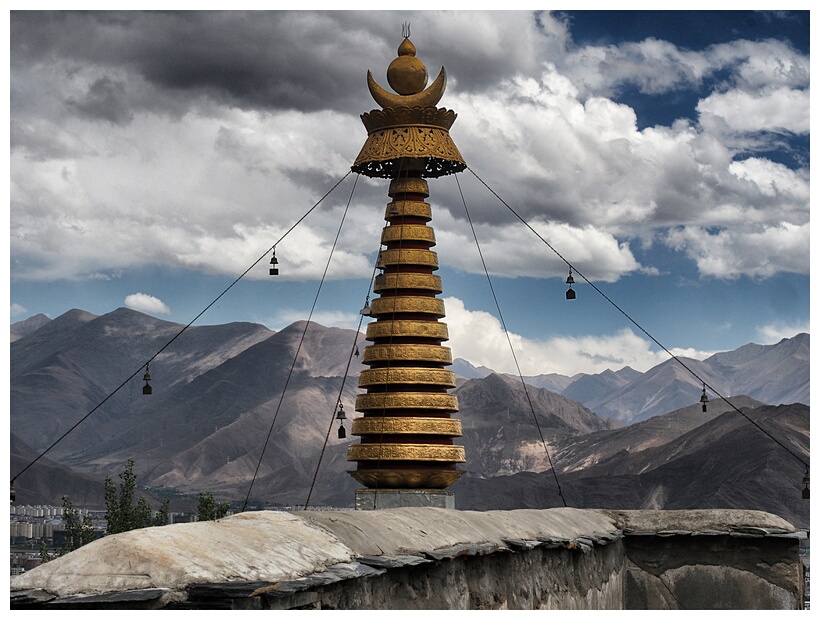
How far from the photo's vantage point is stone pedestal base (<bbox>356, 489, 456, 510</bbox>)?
750 inches

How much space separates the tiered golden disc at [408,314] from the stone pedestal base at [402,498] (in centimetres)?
12

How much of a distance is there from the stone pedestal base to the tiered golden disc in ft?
0.41

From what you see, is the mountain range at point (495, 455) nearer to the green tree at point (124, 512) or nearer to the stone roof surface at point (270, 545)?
the green tree at point (124, 512)

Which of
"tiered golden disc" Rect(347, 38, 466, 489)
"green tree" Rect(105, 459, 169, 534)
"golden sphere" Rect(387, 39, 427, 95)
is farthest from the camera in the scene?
"green tree" Rect(105, 459, 169, 534)

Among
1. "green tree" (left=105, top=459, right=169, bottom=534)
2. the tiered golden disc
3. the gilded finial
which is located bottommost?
"green tree" (left=105, top=459, right=169, bottom=534)

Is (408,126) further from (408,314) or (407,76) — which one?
(408,314)

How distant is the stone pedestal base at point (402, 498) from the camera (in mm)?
19047

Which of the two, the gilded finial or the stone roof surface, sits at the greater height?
the gilded finial

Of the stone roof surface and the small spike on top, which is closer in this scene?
the stone roof surface

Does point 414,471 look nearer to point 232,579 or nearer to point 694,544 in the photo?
point 694,544

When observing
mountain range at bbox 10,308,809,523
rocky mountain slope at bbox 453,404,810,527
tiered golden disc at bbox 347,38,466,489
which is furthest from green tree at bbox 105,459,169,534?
rocky mountain slope at bbox 453,404,810,527

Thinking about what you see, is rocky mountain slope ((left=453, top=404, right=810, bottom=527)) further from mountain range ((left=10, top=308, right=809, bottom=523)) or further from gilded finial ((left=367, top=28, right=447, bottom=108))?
gilded finial ((left=367, top=28, right=447, bottom=108))

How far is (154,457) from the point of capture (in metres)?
180

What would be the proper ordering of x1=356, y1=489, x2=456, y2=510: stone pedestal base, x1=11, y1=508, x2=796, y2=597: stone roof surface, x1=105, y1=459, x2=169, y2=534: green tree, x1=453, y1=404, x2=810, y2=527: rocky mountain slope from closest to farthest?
x1=11, y1=508, x2=796, y2=597: stone roof surface < x1=356, y1=489, x2=456, y2=510: stone pedestal base < x1=105, y1=459, x2=169, y2=534: green tree < x1=453, y1=404, x2=810, y2=527: rocky mountain slope
